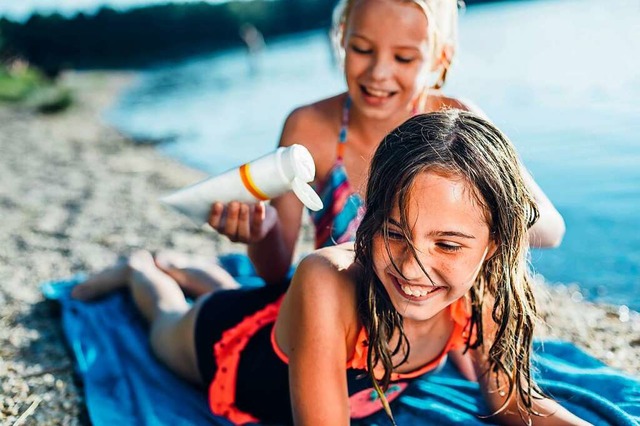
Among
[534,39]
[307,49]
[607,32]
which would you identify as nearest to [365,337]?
[607,32]

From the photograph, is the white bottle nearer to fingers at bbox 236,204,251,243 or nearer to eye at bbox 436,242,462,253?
fingers at bbox 236,204,251,243

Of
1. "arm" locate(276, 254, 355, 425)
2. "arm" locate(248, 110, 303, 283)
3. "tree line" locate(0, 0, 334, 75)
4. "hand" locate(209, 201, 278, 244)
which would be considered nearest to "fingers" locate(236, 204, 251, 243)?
"hand" locate(209, 201, 278, 244)

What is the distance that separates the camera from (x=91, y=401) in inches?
106

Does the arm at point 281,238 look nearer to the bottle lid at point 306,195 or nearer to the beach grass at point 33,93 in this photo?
the bottle lid at point 306,195

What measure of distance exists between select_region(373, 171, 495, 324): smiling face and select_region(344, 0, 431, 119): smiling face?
0.88 meters

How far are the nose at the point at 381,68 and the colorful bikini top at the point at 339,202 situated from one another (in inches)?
14.6

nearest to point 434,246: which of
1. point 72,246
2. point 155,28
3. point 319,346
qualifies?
point 319,346

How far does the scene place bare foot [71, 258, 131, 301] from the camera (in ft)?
11.7

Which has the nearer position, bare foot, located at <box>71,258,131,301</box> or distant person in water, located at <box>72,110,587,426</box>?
distant person in water, located at <box>72,110,587,426</box>

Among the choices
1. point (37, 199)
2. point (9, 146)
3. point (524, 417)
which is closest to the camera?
point (524, 417)

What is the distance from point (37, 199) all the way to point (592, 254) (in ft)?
16.0

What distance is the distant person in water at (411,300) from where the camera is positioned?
5.85 ft

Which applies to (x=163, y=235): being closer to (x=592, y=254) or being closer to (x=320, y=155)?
(x=320, y=155)

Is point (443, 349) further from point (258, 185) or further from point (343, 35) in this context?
point (343, 35)
